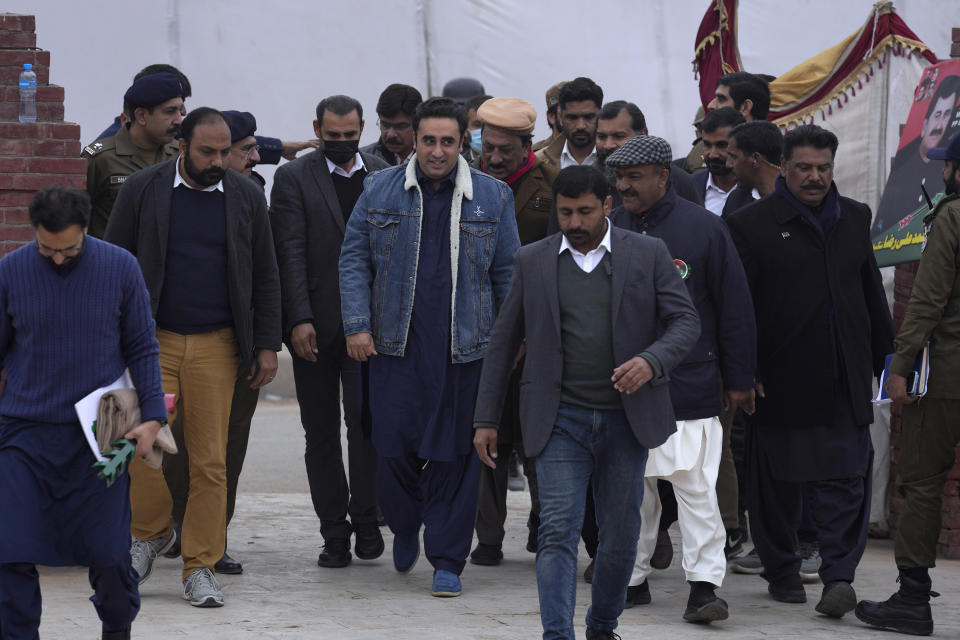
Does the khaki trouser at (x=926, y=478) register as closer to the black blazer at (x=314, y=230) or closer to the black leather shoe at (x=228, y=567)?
the black blazer at (x=314, y=230)

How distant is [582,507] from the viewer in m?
5.68

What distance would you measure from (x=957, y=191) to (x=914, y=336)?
2.15ft

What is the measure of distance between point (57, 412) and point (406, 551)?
2444 mm

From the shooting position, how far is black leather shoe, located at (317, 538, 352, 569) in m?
7.49

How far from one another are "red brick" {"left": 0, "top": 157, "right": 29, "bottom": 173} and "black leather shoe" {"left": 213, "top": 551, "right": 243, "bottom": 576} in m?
2.09

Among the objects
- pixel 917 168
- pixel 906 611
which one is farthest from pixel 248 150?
pixel 906 611

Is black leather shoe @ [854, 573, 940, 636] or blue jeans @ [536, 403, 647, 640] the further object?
black leather shoe @ [854, 573, 940, 636]

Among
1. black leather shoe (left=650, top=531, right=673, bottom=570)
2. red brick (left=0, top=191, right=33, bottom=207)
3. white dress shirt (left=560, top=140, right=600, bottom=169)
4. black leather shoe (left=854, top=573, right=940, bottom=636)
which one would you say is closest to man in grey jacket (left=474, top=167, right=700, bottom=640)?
black leather shoe (left=854, top=573, right=940, bottom=636)

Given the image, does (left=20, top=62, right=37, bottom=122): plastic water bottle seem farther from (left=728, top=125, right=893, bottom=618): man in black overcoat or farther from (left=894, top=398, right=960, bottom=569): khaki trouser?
(left=894, top=398, right=960, bottom=569): khaki trouser

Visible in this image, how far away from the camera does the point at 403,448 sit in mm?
7047

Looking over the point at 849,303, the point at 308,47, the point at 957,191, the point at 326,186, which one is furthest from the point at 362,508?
the point at 308,47

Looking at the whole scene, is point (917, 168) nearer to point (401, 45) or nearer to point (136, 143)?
point (136, 143)

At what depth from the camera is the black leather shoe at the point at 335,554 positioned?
7492mm

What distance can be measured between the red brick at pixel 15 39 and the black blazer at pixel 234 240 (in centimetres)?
119
